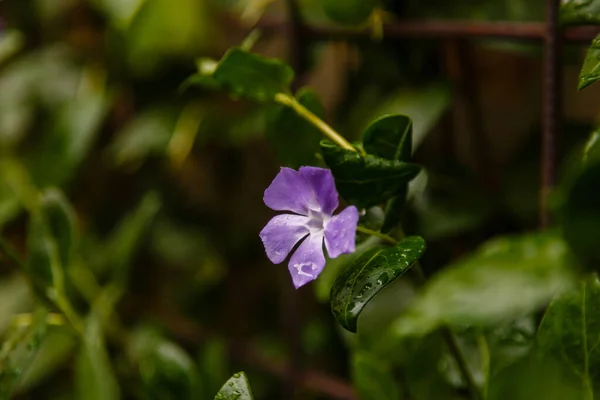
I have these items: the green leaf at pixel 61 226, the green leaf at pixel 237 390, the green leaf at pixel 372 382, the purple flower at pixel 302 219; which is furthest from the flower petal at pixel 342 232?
the green leaf at pixel 61 226

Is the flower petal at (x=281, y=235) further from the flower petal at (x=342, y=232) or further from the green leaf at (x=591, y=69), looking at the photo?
the green leaf at (x=591, y=69)

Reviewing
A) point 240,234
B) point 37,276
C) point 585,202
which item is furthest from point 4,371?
point 240,234

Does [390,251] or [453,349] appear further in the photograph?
[453,349]

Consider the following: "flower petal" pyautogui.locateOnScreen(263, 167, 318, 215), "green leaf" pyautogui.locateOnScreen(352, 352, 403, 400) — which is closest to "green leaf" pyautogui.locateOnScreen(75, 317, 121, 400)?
"green leaf" pyautogui.locateOnScreen(352, 352, 403, 400)

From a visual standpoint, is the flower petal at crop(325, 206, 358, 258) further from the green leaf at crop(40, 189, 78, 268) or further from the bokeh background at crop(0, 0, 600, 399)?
the green leaf at crop(40, 189, 78, 268)

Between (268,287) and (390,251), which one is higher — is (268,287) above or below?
below

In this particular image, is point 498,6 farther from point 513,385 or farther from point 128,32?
point 128,32

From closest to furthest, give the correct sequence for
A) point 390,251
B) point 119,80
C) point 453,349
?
1. point 390,251
2. point 453,349
3. point 119,80

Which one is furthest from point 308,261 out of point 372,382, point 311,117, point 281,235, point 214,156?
point 214,156
